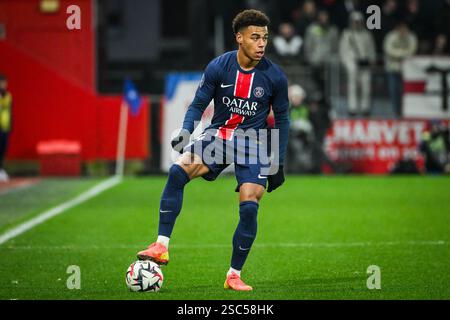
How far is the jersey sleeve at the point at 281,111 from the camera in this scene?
9508 millimetres

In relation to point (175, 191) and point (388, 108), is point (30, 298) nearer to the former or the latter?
point (175, 191)

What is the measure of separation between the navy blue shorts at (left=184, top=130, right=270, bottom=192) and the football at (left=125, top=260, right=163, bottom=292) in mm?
986

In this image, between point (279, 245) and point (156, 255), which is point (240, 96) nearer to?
point (156, 255)

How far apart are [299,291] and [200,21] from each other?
19102 millimetres

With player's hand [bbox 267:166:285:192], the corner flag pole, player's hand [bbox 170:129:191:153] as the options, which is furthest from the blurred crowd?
player's hand [bbox 170:129:191:153]

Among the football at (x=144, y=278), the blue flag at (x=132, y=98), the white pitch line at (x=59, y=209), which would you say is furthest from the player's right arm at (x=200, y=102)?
the blue flag at (x=132, y=98)

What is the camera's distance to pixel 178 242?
12.8m

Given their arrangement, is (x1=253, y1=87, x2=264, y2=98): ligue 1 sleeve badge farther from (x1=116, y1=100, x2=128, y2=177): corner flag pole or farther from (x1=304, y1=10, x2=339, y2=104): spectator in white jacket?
Result: (x1=304, y1=10, x2=339, y2=104): spectator in white jacket

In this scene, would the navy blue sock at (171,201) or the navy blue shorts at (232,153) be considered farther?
the navy blue shorts at (232,153)

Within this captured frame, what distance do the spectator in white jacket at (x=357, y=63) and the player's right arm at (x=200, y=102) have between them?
51.4ft

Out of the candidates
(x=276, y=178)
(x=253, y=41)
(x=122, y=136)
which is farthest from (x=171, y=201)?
(x=122, y=136)

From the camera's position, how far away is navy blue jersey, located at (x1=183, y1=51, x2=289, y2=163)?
31.0 feet

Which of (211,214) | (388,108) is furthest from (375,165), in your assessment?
(211,214)

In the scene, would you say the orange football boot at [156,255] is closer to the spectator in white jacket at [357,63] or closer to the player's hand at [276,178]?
the player's hand at [276,178]
